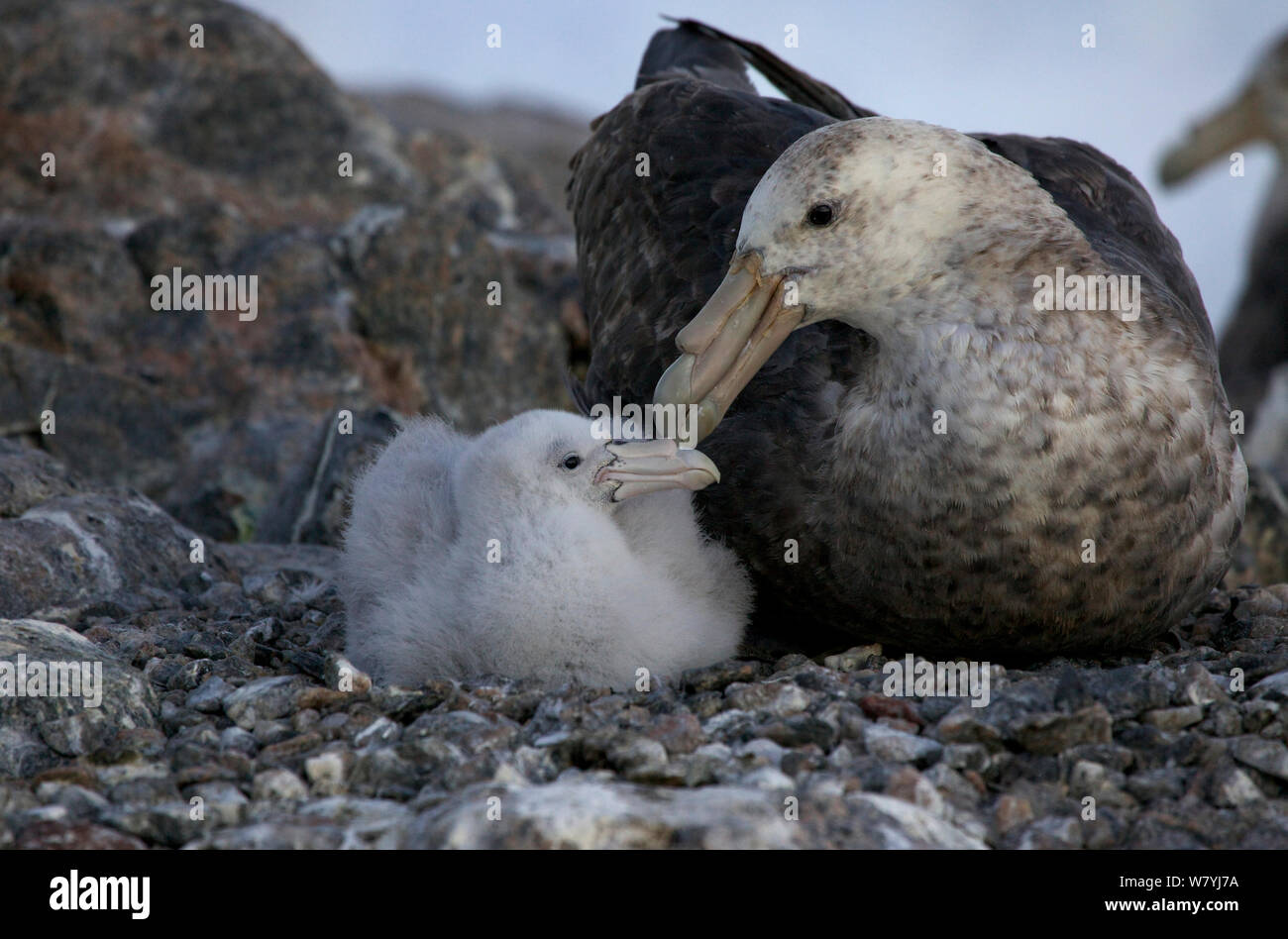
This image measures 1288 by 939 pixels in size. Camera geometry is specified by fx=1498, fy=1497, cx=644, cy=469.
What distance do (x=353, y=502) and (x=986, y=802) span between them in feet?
8.34

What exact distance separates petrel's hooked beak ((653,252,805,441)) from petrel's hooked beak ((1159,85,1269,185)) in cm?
2227

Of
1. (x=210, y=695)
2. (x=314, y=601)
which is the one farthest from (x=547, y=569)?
(x=314, y=601)

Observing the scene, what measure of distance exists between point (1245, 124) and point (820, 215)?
22.5 m

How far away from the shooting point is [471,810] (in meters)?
3.07

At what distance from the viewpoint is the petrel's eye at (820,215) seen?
162 inches

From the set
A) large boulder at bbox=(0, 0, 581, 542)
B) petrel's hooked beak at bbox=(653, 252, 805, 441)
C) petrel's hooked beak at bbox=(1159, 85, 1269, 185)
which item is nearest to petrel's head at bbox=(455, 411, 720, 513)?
petrel's hooked beak at bbox=(653, 252, 805, 441)

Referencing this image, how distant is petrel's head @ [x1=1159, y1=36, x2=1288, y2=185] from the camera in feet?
75.7

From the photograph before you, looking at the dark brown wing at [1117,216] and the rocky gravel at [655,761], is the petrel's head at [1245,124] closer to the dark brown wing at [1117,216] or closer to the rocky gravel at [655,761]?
the dark brown wing at [1117,216]

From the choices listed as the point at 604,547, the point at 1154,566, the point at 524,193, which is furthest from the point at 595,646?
the point at 524,193

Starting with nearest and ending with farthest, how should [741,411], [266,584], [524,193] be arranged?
1. [741,411]
2. [266,584]
3. [524,193]

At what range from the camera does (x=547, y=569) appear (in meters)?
4.31

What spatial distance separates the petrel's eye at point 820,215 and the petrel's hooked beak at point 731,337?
188 mm

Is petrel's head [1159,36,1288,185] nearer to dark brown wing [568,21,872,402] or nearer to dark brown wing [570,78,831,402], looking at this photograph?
dark brown wing [568,21,872,402]
